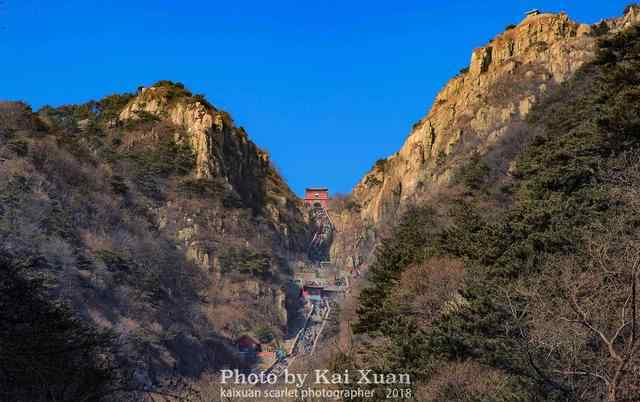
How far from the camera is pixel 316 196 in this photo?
117000 millimetres

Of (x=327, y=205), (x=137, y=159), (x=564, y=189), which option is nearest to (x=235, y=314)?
(x=137, y=159)

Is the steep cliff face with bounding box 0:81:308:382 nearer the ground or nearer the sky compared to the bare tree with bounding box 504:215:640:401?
nearer the sky

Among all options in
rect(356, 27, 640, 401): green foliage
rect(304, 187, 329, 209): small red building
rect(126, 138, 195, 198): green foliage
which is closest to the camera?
rect(356, 27, 640, 401): green foliage

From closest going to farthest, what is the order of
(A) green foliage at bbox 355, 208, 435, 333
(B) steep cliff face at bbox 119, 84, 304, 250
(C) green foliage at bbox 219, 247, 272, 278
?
(A) green foliage at bbox 355, 208, 435, 333 < (C) green foliage at bbox 219, 247, 272, 278 < (B) steep cliff face at bbox 119, 84, 304, 250

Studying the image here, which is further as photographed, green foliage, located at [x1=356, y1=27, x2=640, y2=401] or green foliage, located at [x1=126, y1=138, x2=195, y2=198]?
green foliage, located at [x1=126, y1=138, x2=195, y2=198]

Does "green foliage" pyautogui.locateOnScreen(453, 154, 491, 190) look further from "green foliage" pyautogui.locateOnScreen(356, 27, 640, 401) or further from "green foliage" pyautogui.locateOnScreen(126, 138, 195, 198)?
"green foliage" pyautogui.locateOnScreen(126, 138, 195, 198)

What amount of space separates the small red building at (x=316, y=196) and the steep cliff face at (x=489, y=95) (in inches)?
1390

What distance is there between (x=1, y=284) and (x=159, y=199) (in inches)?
1936

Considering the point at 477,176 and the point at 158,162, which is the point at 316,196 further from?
the point at 477,176

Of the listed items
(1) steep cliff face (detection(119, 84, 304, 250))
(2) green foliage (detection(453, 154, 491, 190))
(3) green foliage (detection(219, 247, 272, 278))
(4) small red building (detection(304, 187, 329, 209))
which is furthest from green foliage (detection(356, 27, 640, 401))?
(4) small red building (detection(304, 187, 329, 209))

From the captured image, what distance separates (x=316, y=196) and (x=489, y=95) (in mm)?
56496

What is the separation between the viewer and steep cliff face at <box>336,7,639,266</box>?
57812 mm

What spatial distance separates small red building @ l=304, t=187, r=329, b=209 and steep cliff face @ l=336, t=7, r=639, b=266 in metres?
35.3

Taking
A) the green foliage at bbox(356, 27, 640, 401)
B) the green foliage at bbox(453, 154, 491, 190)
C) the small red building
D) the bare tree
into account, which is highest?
the small red building
